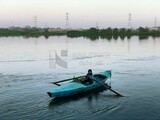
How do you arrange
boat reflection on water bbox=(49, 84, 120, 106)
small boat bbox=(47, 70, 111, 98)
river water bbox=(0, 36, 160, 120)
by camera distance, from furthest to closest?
small boat bbox=(47, 70, 111, 98)
boat reflection on water bbox=(49, 84, 120, 106)
river water bbox=(0, 36, 160, 120)

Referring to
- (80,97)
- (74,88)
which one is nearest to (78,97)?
(80,97)

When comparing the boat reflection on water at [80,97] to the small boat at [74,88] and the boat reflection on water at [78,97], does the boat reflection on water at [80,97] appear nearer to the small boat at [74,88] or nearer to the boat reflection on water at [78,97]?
the boat reflection on water at [78,97]

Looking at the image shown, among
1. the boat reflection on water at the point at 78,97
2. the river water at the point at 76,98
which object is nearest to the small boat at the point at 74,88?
the boat reflection on water at the point at 78,97

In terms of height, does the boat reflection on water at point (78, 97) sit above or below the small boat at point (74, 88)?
below

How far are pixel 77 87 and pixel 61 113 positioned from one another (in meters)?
4.72

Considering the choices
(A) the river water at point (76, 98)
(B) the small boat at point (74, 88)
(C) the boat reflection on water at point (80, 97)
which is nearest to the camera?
(A) the river water at point (76, 98)

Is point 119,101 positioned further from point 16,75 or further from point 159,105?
point 16,75

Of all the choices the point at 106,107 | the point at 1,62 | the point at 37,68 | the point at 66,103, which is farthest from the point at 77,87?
the point at 1,62

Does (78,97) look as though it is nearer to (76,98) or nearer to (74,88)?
(76,98)

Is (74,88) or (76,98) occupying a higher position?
(74,88)

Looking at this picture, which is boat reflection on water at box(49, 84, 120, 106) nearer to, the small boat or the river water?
the river water

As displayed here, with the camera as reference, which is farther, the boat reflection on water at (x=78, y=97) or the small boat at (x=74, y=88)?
the small boat at (x=74, y=88)

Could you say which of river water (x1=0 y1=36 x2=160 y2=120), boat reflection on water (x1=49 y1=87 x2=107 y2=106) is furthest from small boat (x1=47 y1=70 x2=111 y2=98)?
river water (x1=0 y1=36 x2=160 y2=120)

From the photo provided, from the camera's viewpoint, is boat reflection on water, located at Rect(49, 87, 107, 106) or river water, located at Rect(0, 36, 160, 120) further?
boat reflection on water, located at Rect(49, 87, 107, 106)
